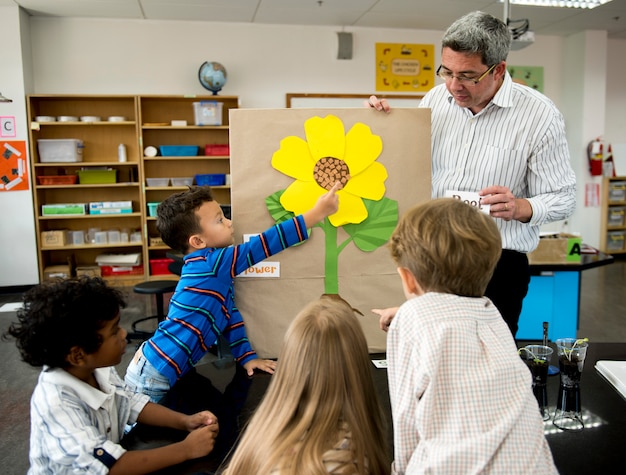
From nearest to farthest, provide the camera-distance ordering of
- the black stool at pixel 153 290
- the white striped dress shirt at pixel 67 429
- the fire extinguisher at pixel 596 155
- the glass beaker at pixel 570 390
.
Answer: the white striped dress shirt at pixel 67 429 < the glass beaker at pixel 570 390 < the black stool at pixel 153 290 < the fire extinguisher at pixel 596 155

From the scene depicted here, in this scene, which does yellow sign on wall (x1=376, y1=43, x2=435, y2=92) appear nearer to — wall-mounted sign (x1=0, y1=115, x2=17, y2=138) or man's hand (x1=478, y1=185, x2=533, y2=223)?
wall-mounted sign (x1=0, y1=115, x2=17, y2=138)

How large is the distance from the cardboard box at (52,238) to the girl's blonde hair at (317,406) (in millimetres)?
5470

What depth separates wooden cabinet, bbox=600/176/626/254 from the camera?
710 centimetres

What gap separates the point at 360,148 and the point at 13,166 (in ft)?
17.0

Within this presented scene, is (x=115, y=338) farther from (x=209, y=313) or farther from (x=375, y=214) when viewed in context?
(x=375, y=214)

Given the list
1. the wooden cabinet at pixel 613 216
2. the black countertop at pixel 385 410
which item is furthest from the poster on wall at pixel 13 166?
the wooden cabinet at pixel 613 216

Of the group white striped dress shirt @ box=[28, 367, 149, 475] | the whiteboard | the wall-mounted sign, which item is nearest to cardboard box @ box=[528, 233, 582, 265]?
white striped dress shirt @ box=[28, 367, 149, 475]

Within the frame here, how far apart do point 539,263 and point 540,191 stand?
1.91 meters

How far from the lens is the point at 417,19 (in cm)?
604

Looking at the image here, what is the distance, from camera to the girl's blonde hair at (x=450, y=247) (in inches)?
33.8

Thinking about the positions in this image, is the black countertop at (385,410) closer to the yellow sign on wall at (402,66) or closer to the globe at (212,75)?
the globe at (212,75)

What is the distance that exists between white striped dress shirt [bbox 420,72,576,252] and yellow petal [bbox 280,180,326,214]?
0.48m

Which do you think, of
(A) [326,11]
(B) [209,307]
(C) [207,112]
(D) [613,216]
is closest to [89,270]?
(C) [207,112]

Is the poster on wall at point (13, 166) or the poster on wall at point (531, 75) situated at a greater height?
the poster on wall at point (531, 75)
